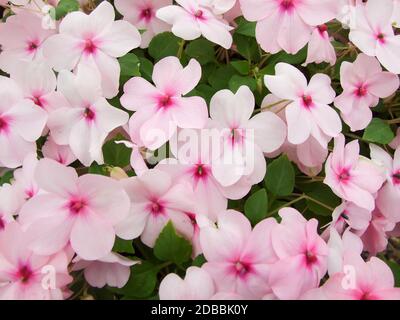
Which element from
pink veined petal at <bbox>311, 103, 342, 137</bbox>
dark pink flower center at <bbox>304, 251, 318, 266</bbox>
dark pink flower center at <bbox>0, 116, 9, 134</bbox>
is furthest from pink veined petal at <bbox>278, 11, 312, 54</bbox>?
dark pink flower center at <bbox>0, 116, 9, 134</bbox>

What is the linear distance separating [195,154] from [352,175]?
0.23 m

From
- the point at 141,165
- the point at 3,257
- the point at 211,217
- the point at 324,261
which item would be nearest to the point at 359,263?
the point at 324,261

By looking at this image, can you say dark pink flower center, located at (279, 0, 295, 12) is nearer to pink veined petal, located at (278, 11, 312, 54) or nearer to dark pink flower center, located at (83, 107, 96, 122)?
pink veined petal, located at (278, 11, 312, 54)

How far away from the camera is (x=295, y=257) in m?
0.62

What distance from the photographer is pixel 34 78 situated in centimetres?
74

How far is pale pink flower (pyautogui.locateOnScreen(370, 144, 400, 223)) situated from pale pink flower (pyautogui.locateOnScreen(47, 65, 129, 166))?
15.5 inches

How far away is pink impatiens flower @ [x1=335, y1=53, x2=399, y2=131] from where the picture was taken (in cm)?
78

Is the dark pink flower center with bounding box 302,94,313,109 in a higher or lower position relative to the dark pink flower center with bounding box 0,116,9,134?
higher

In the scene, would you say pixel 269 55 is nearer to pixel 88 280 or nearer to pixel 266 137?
pixel 266 137

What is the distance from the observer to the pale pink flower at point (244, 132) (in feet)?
2.23

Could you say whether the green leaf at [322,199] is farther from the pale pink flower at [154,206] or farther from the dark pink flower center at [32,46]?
the dark pink flower center at [32,46]

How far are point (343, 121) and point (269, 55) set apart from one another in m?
0.16

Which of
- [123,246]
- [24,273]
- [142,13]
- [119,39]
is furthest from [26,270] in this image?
[142,13]

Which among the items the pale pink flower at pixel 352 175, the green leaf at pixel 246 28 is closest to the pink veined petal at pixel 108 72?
the green leaf at pixel 246 28
